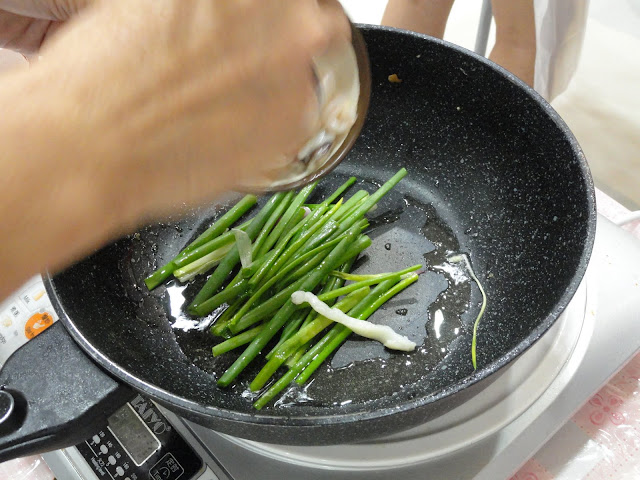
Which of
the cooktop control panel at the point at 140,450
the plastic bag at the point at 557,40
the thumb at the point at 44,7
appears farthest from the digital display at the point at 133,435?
the plastic bag at the point at 557,40

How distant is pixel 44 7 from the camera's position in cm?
79

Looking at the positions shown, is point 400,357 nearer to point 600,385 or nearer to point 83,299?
point 600,385

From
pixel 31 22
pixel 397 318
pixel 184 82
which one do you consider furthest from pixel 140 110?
pixel 397 318

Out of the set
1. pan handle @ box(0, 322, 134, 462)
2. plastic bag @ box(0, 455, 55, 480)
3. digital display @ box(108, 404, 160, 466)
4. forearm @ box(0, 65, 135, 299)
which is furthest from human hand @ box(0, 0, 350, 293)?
plastic bag @ box(0, 455, 55, 480)

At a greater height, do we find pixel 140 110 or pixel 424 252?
pixel 140 110

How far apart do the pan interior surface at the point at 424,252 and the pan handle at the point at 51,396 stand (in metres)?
0.03

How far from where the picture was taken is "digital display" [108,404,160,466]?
0.83 metres

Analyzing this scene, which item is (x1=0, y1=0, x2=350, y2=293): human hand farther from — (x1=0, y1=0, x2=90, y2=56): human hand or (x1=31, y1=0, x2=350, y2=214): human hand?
(x1=0, y1=0, x2=90, y2=56): human hand

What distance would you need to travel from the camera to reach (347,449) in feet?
2.68

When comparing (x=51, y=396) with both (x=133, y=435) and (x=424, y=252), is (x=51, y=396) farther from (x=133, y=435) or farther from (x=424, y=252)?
(x=424, y=252)

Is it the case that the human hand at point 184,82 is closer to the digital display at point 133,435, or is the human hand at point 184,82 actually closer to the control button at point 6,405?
the control button at point 6,405

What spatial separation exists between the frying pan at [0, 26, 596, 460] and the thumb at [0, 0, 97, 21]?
15.4 inches

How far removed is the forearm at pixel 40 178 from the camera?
0.47m

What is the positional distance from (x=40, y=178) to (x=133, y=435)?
20.2 inches
